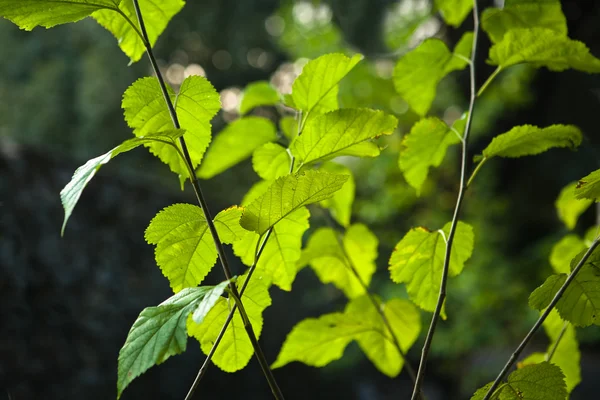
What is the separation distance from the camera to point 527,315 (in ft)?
9.37

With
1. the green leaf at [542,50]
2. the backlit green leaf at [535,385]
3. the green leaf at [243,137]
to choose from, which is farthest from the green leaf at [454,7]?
the backlit green leaf at [535,385]

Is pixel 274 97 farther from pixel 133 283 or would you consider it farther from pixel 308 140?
pixel 133 283

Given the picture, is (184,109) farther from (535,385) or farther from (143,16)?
(535,385)

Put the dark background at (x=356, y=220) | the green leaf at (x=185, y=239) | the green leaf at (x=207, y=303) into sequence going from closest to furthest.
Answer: the green leaf at (x=207, y=303)
the green leaf at (x=185, y=239)
the dark background at (x=356, y=220)

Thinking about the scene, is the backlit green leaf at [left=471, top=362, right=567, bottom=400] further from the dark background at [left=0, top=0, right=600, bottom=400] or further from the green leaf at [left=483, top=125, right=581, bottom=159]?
the dark background at [left=0, top=0, right=600, bottom=400]

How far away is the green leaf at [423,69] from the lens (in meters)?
0.67

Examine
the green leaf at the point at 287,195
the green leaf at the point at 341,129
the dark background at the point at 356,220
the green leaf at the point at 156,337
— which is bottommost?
the dark background at the point at 356,220

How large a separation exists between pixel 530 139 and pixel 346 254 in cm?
32

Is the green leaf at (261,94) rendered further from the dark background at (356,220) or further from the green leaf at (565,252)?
the green leaf at (565,252)

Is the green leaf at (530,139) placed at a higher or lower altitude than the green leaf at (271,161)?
lower

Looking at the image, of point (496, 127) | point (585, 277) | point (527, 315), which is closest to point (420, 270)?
point (585, 277)

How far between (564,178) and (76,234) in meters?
2.97

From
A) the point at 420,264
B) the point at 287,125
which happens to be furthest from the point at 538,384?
the point at 287,125

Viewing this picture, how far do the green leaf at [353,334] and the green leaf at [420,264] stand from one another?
0.10 m
